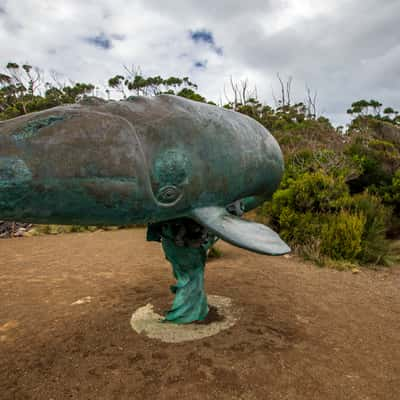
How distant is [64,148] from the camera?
1.61m

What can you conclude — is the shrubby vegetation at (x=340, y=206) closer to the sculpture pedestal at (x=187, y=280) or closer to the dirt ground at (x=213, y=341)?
the dirt ground at (x=213, y=341)

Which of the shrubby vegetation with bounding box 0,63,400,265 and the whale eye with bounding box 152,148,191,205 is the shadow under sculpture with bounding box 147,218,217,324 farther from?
the shrubby vegetation with bounding box 0,63,400,265

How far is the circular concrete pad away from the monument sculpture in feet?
4.35

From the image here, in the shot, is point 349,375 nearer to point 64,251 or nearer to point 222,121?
point 222,121

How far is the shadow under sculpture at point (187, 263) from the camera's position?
2.85m

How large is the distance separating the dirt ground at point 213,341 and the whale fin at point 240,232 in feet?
3.70

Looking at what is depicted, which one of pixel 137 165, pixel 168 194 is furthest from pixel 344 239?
pixel 137 165

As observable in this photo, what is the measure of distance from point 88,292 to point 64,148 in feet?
10.9

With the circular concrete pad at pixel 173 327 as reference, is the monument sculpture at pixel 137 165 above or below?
above

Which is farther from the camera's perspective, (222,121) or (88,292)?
(88,292)

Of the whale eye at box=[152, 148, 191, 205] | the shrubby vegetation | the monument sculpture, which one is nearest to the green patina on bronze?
the monument sculpture

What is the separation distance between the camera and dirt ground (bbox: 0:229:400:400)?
7.42 ft

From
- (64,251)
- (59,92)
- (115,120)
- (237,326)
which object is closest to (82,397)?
(237,326)

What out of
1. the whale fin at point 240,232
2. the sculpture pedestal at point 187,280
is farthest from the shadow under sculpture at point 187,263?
the whale fin at point 240,232
